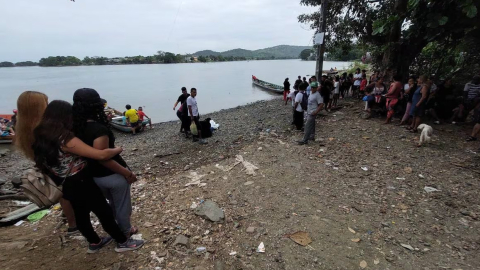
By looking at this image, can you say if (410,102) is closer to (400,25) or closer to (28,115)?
(400,25)

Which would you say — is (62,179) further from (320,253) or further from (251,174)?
(251,174)

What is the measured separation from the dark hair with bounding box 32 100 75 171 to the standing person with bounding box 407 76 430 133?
23.5ft

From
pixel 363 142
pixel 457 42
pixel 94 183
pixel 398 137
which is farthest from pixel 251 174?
pixel 457 42

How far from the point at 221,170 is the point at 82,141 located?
10.4 ft

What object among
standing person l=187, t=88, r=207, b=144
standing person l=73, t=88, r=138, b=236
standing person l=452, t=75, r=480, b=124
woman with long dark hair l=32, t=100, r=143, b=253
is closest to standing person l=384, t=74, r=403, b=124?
standing person l=452, t=75, r=480, b=124

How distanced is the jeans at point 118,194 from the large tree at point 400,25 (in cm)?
743

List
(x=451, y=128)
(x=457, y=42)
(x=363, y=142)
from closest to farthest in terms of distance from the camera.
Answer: (x=363, y=142) < (x=451, y=128) < (x=457, y=42)

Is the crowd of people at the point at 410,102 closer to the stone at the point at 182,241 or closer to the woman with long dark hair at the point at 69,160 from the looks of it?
the stone at the point at 182,241

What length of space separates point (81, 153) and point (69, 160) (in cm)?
25

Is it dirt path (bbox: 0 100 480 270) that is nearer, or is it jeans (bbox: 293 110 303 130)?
dirt path (bbox: 0 100 480 270)

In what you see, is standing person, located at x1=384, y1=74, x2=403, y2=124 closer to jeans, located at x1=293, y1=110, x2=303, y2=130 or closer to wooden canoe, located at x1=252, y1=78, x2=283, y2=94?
jeans, located at x1=293, y1=110, x2=303, y2=130

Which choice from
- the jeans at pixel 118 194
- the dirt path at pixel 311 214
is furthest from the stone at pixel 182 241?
the jeans at pixel 118 194

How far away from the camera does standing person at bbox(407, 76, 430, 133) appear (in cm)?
596

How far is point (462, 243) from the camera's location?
9.31ft
